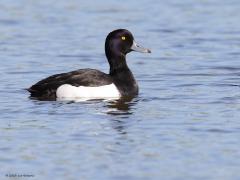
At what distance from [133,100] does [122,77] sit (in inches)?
27.9

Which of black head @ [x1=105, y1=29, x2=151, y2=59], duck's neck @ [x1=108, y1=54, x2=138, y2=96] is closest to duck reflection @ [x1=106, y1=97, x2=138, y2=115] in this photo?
duck's neck @ [x1=108, y1=54, x2=138, y2=96]

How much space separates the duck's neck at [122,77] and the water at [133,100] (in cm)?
34

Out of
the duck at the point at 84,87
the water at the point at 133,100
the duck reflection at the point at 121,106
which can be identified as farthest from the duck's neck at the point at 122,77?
the water at the point at 133,100

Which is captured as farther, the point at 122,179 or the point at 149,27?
the point at 149,27

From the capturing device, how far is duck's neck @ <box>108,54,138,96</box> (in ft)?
48.5

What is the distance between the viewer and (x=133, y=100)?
14461 millimetres

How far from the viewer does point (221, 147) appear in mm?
10805

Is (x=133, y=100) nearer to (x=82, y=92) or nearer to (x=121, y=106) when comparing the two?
(x=121, y=106)

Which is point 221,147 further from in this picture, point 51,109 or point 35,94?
point 35,94

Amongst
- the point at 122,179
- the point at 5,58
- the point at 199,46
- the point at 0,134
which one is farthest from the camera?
the point at 199,46

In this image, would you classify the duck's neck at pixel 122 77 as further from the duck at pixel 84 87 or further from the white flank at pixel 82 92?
the white flank at pixel 82 92

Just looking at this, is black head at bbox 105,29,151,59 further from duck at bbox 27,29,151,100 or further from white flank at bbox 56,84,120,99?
white flank at bbox 56,84,120,99

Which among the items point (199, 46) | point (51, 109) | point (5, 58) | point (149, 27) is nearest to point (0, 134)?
point (51, 109)

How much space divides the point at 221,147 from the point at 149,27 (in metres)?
12.2
